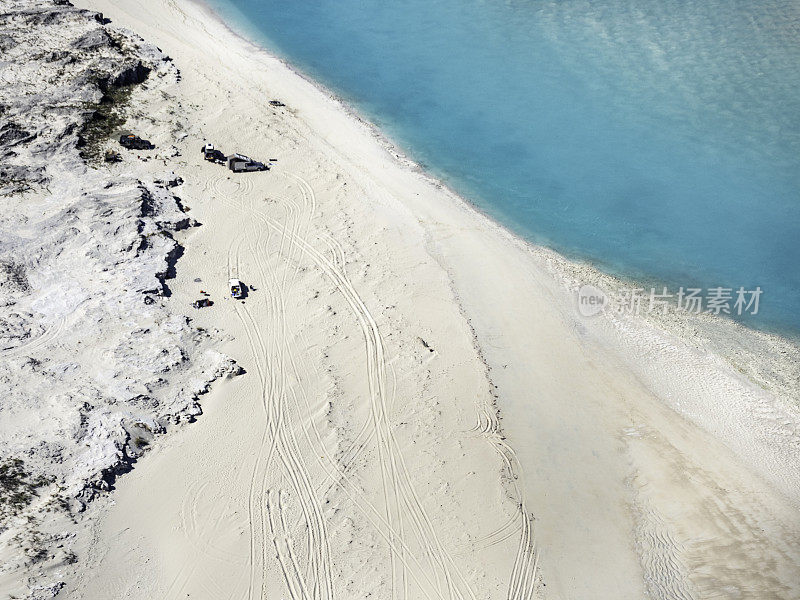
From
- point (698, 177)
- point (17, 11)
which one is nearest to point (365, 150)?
point (698, 177)

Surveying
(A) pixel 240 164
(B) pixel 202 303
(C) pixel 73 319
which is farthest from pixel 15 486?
(A) pixel 240 164

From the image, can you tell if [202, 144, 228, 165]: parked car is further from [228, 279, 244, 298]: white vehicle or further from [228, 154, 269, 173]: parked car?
[228, 279, 244, 298]: white vehicle

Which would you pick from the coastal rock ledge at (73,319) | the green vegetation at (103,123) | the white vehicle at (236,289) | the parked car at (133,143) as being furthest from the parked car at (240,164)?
the white vehicle at (236,289)

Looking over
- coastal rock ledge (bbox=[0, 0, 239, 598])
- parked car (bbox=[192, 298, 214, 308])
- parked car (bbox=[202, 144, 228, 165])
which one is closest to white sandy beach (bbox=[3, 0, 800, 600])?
parked car (bbox=[192, 298, 214, 308])

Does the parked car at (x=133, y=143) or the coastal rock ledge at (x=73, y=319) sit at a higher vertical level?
the parked car at (x=133, y=143)

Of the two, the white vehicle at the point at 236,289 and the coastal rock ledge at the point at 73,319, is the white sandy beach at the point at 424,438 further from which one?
the coastal rock ledge at the point at 73,319
